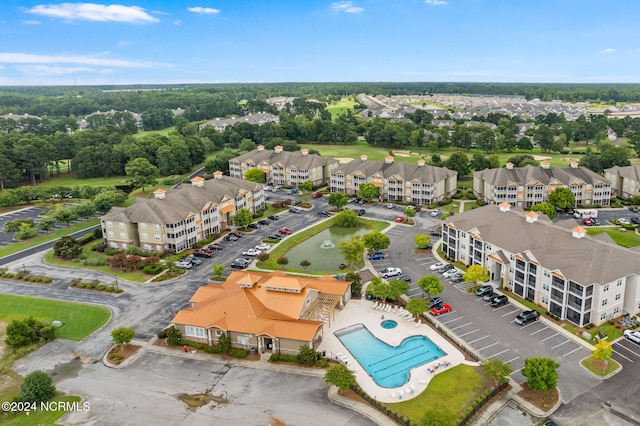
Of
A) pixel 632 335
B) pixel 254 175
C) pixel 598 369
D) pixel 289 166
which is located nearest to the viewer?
pixel 598 369

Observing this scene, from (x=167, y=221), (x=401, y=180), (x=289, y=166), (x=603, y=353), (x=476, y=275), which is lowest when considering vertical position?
(x=603, y=353)

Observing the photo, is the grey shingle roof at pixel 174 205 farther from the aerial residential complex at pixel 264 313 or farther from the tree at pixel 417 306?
the tree at pixel 417 306

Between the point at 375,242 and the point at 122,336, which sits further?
the point at 375,242

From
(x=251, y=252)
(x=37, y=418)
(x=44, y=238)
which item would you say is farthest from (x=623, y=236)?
(x=44, y=238)

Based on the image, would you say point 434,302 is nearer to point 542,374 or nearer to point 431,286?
point 431,286

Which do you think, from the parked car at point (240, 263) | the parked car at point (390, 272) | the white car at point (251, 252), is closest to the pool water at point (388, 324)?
the parked car at point (390, 272)

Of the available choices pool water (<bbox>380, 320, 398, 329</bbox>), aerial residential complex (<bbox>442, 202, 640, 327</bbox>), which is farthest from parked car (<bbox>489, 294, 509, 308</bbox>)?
pool water (<bbox>380, 320, 398, 329</bbox>)
